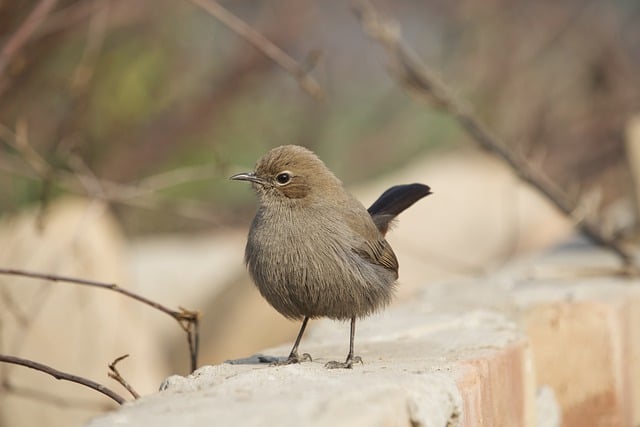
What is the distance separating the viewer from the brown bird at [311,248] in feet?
14.1

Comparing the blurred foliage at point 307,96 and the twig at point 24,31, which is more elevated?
the blurred foliage at point 307,96

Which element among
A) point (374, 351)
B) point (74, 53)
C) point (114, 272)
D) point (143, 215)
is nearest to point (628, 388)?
point (374, 351)

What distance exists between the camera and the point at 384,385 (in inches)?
120

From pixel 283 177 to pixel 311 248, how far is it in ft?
1.51

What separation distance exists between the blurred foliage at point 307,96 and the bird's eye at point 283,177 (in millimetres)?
4027

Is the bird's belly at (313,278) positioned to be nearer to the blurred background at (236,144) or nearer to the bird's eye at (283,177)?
the bird's eye at (283,177)

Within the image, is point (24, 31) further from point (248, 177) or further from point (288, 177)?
point (288, 177)

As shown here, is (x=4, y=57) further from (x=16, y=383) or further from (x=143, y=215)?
(x=143, y=215)

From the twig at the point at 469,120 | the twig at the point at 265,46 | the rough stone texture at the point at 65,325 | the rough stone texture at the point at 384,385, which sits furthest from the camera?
the rough stone texture at the point at 65,325

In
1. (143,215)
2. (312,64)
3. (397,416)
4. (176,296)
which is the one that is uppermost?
(143,215)

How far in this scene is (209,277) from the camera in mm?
10008

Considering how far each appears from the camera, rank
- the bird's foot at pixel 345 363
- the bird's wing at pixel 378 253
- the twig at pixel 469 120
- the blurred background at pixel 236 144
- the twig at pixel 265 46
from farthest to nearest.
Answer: the blurred background at pixel 236 144, the twig at pixel 469 120, the twig at pixel 265 46, the bird's wing at pixel 378 253, the bird's foot at pixel 345 363

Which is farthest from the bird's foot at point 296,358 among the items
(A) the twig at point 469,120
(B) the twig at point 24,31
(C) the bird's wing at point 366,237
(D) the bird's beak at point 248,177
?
(A) the twig at point 469,120

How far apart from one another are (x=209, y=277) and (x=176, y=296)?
395mm
